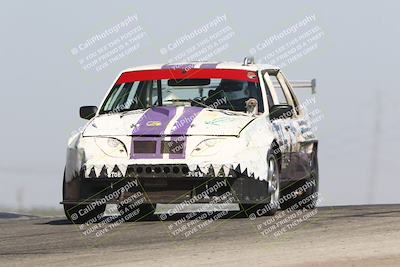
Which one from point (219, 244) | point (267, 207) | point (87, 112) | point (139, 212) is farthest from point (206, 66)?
point (219, 244)

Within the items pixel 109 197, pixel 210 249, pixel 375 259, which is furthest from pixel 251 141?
pixel 375 259

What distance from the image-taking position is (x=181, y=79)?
42.6 ft

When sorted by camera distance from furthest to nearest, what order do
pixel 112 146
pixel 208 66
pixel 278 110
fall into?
pixel 208 66 < pixel 278 110 < pixel 112 146

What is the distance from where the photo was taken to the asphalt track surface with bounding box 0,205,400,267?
321 inches

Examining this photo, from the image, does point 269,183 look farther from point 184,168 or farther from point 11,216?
point 11,216

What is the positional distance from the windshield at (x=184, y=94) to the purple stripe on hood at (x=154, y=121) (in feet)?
2.09

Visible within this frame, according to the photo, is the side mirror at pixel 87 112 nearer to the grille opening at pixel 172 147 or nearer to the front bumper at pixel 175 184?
the front bumper at pixel 175 184

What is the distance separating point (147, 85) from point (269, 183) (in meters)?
2.21

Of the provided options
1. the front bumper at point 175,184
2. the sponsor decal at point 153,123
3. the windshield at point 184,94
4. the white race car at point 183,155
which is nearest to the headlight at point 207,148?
the white race car at point 183,155

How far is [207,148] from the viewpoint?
1143 centimetres

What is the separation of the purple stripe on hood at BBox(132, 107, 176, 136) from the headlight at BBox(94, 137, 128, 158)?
7.8 inches

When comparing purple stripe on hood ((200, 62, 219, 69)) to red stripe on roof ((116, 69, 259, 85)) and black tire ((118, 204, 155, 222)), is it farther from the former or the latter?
black tire ((118, 204, 155, 222))

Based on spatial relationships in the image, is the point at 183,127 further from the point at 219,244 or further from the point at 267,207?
the point at 219,244

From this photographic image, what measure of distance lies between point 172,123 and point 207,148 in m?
0.49
